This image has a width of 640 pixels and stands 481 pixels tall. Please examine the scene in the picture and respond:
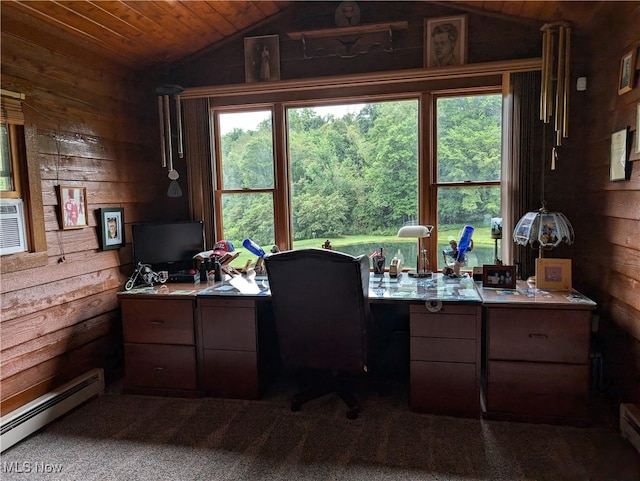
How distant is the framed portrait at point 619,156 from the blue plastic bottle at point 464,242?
0.83 meters

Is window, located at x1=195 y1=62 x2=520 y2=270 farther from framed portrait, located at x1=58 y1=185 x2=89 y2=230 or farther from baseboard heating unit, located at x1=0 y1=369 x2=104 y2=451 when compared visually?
baseboard heating unit, located at x1=0 y1=369 x2=104 y2=451

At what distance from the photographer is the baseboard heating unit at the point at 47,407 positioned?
213 centimetres

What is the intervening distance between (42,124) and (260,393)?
202cm

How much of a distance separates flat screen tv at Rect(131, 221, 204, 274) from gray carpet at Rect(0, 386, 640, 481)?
1.00 metres

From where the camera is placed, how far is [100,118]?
9.30 ft

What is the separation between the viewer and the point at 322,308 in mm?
2178

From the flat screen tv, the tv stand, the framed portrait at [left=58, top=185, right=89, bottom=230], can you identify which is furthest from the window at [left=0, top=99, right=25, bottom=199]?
the tv stand

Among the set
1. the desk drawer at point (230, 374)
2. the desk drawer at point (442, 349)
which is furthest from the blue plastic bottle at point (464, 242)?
the desk drawer at point (230, 374)

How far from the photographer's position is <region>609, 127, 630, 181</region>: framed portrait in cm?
210

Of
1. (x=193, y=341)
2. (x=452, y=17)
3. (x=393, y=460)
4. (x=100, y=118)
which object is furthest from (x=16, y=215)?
(x=452, y=17)

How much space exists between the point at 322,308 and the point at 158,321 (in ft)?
3.70

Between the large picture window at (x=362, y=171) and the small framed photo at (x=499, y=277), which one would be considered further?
the large picture window at (x=362, y=171)

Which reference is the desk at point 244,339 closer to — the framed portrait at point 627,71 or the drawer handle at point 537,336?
the drawer handle at point 537,336

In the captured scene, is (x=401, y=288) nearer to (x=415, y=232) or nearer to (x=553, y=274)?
(x=415, y=232)
